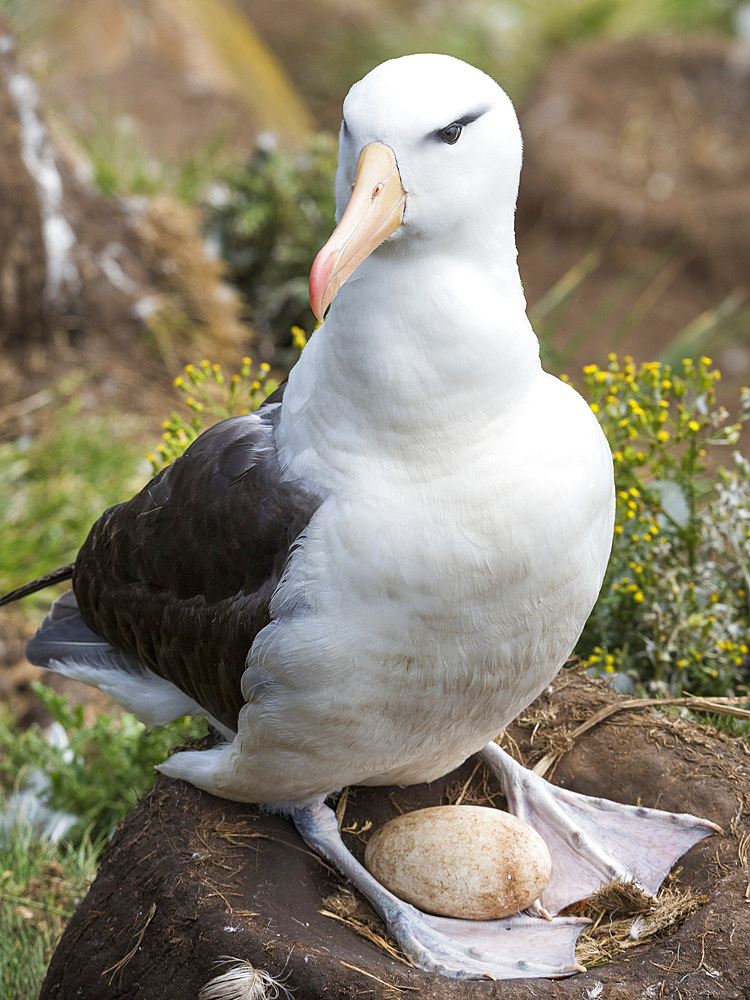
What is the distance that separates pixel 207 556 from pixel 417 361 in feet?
2.31

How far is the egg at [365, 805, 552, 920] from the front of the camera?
8.75ft

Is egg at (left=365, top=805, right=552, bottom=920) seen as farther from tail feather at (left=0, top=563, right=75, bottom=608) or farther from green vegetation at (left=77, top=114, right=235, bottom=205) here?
green vegetation at (left=77, top=114, right=235, bottom=205)

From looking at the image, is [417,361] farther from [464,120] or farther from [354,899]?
[354,899]

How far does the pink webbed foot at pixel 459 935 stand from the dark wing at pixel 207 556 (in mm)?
408

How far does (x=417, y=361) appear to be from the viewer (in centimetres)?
206

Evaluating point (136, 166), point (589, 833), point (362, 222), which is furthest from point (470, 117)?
point (136, 166)

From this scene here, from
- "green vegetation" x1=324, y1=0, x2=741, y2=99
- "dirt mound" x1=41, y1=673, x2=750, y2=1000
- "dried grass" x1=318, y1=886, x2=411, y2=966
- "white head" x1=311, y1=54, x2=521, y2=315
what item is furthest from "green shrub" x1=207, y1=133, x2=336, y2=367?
"green vegetation" x1=324, y1=0, x2=741, y2=99

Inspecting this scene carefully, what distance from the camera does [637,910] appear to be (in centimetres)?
277

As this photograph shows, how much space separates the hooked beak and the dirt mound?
1.41 m

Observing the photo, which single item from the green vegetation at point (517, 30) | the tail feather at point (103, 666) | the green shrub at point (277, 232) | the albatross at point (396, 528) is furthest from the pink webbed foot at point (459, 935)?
the green vegetation at point (517, 30)

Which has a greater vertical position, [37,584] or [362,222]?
[362,222]

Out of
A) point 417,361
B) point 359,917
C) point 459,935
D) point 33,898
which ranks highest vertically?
point 417,361

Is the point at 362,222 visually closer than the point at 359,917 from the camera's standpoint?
Yes

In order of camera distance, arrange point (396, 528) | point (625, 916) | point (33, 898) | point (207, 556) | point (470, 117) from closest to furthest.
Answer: point (470, 117), point (396, 528), point (207, 556), point (625, 916), point (33, 898)
